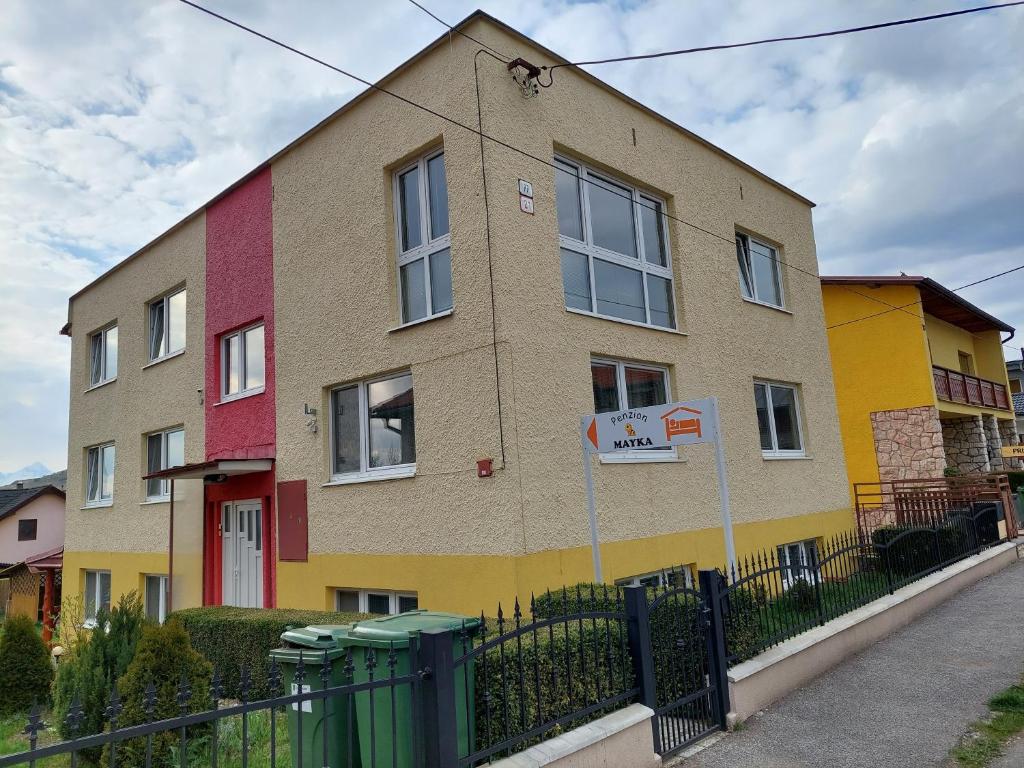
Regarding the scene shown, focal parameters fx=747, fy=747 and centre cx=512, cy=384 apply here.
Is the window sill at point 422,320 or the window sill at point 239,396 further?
the window sill at point 239,396

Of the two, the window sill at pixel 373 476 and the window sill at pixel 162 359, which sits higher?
the window sill at pixel 162 359

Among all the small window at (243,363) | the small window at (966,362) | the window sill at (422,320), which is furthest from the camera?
the small window at (966,362)

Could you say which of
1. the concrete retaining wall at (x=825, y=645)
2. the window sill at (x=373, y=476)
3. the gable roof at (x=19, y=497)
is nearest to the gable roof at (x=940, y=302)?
the concrete retaining wall at (x=825, y=645)

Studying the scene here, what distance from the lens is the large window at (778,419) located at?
1139 centimetres

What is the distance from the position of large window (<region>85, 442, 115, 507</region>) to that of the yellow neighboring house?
17.0m

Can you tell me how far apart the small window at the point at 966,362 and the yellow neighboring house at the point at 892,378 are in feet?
10.9

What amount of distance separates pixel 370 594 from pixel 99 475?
919 centimetres

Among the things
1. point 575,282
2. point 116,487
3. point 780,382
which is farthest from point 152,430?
point 780,382

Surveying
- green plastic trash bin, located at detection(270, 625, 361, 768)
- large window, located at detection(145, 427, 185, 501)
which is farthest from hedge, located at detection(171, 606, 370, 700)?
large window, located at detection(145, 427, 185, 501)

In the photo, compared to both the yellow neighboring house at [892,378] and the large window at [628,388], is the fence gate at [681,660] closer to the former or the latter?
the large window at [628,388]

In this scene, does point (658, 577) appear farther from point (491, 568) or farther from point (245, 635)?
point (245, 635)

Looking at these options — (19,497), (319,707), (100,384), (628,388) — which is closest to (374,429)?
(628,388)

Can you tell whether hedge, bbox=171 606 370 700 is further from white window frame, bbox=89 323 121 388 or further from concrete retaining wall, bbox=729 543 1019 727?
white window frame, bbox=89 323 121 388

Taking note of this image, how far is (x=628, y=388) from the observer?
9203 mm
